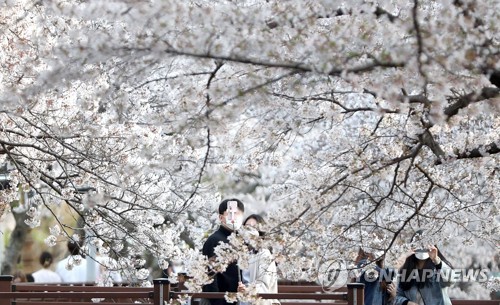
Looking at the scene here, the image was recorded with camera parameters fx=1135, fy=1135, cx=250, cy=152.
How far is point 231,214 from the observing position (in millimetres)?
9945

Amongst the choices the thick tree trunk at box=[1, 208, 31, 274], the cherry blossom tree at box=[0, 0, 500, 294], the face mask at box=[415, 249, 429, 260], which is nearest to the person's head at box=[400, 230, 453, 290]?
the face mask at box=[415, 249, 429, 260]

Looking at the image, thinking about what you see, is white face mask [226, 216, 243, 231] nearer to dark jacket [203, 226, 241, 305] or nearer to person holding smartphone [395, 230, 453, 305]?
dark jacket [203, 226, 241, 305]

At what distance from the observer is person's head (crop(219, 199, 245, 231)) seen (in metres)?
9.95

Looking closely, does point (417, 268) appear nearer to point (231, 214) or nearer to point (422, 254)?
point (422, 254)

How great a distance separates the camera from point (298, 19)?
19.2 feet

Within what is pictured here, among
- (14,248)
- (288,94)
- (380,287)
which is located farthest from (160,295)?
(14,248)

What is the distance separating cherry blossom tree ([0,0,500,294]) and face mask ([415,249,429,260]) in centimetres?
19

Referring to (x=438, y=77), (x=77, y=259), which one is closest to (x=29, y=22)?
(x=77, y=259)

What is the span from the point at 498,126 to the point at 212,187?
7.81 meters

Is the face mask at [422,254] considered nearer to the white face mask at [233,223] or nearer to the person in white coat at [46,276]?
the white face mask at [233,223]

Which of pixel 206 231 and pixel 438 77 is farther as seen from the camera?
pixel 206 231

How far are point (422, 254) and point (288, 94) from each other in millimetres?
2725

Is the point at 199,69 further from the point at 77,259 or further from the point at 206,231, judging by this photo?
the point at 206,231

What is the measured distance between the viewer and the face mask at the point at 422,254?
30.8 ft
